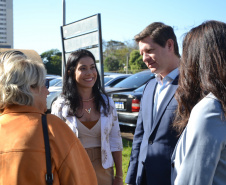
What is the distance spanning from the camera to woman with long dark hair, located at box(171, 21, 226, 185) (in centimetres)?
122

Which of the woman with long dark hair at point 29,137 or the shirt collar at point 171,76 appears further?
the shirt collar at point 171,76

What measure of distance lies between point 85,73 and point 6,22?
109110 mm

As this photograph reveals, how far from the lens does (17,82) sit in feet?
5.02

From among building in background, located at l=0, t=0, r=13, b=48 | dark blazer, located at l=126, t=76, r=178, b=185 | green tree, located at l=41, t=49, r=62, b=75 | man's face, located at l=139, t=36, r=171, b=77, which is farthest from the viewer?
building in background, located at l=0, t=0, r=13, b=48

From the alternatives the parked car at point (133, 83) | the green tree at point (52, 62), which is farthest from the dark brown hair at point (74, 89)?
the green tree at point (52, 62)

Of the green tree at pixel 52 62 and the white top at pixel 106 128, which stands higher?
the green tree at pixel 52 62

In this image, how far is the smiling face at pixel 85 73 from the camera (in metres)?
2.83

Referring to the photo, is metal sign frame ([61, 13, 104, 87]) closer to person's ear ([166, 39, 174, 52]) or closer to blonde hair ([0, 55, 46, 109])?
person's ear ([166, 39, 174, 52])

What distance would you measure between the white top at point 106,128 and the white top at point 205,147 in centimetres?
134

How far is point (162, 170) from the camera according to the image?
7.29ft

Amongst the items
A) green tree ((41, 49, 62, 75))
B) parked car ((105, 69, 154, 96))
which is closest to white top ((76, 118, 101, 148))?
parked car ((105, 69, 154, 96))

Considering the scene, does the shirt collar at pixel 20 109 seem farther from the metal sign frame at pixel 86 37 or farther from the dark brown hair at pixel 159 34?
the metal sign frame at pixel 86 37

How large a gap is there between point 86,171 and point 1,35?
108965mm

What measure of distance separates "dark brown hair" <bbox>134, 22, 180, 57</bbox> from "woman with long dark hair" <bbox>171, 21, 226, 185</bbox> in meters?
1.11
